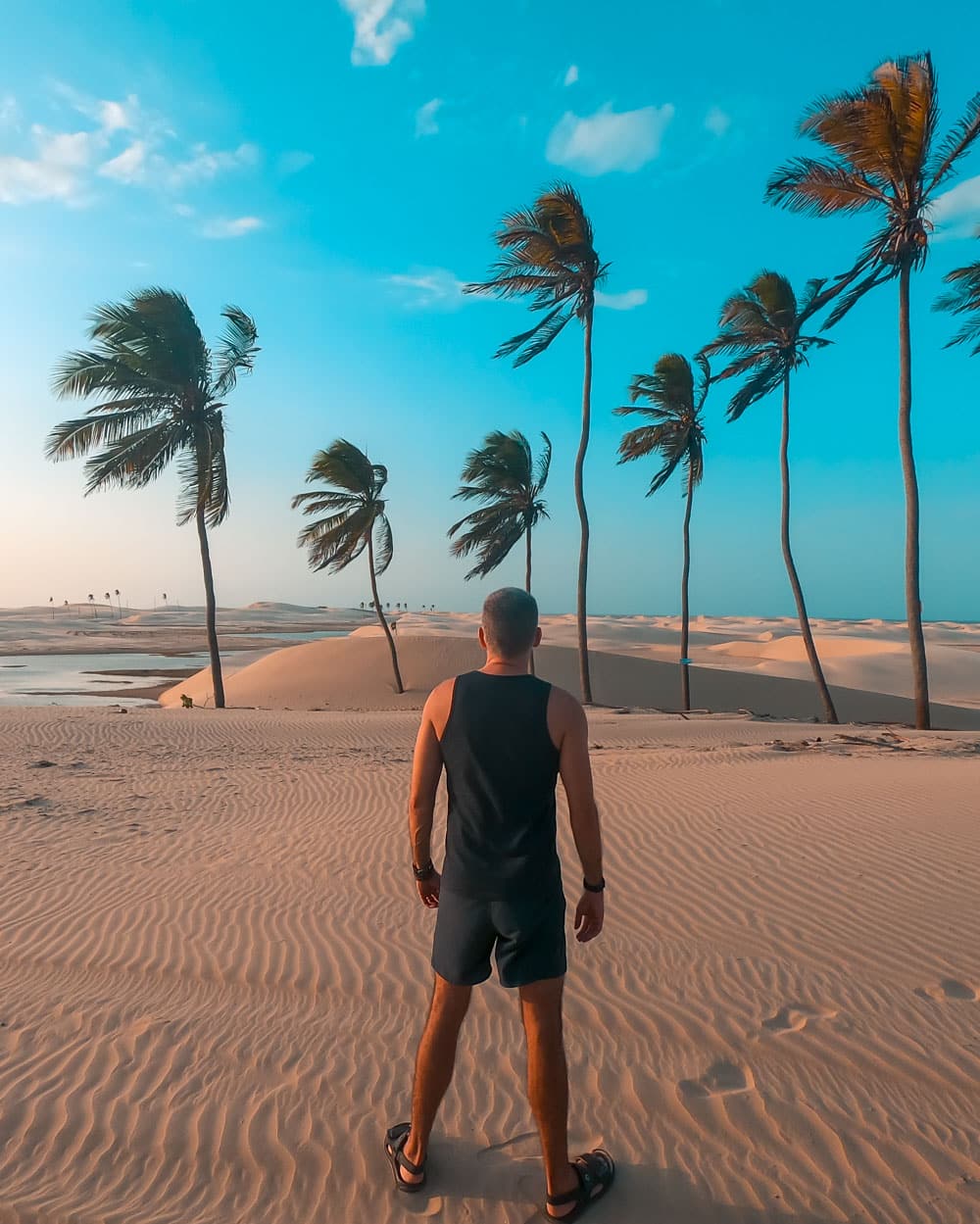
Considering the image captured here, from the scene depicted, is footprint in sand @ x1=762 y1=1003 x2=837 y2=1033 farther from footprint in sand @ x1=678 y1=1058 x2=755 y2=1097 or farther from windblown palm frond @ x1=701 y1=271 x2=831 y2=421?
windblown palm frond @ x1=701 y1=271 x2=831 y2=421

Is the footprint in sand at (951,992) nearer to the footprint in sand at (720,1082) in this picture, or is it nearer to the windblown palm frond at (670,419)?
the footprint in sand at (720,1082)

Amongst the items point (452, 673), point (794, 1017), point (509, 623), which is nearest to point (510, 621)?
point (509, 623)

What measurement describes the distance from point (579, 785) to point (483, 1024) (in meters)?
2.14

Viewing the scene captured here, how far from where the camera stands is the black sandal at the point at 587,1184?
8.70 feet

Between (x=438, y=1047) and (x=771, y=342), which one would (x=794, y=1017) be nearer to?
(x=438, y=1047)

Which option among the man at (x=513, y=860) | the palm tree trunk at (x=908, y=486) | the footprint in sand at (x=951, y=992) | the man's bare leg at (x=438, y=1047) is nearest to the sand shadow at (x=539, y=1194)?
the man at (x=513, y=860)

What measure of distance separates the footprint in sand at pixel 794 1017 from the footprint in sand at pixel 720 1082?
1.34 feet

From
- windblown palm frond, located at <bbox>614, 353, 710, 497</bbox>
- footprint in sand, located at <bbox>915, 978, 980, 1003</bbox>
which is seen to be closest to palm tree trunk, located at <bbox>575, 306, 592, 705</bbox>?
windblown palm frond, located at <bbox>614, 353, 710, 497</bbox>

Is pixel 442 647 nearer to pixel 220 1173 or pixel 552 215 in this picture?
pixel 552 215

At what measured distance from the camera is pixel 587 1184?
274 cm

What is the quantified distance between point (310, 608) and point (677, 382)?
15244cm

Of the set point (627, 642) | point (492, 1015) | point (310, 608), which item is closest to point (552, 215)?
point (492, 1015)

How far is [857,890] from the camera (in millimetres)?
5727

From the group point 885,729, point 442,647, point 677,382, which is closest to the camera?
point 885,729
